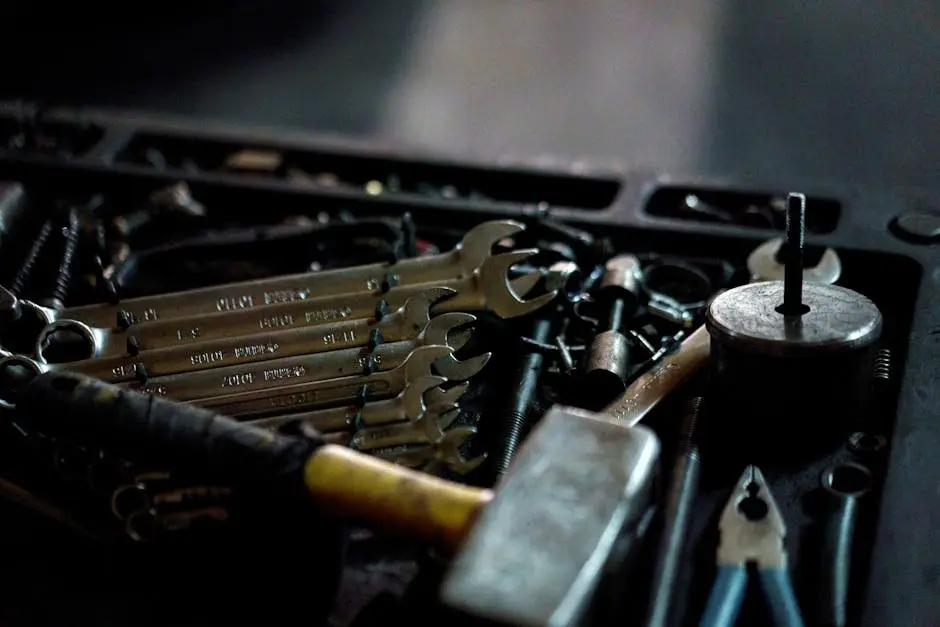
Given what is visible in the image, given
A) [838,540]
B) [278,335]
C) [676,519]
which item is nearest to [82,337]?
[278,335]

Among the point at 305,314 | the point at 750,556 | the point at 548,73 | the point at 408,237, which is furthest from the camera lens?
the point at 548,73

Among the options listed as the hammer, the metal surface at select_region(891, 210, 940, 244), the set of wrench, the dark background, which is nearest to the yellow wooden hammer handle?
the hammer

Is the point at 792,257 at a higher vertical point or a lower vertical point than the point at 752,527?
higher

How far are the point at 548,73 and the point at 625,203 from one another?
1.12 meters

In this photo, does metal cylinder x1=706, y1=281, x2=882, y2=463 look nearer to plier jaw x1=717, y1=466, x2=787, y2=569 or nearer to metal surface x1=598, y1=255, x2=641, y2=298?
plier jaw x1=717, y1=466, x2=787, y2=569

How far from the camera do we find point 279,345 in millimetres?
943

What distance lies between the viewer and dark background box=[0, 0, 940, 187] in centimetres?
193

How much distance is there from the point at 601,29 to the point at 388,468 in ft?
5.91

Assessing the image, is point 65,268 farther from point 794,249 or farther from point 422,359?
point 794,249

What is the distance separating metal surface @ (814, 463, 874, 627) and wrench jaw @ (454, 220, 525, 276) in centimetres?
33

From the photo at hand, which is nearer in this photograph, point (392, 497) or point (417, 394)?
point (392, 497)

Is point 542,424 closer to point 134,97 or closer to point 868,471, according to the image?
point 868,471

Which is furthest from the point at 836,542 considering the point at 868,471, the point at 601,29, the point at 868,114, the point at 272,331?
the point at 601,29

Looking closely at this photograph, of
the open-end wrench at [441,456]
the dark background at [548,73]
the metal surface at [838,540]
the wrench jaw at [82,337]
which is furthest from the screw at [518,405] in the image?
the dark background at [548,73]
